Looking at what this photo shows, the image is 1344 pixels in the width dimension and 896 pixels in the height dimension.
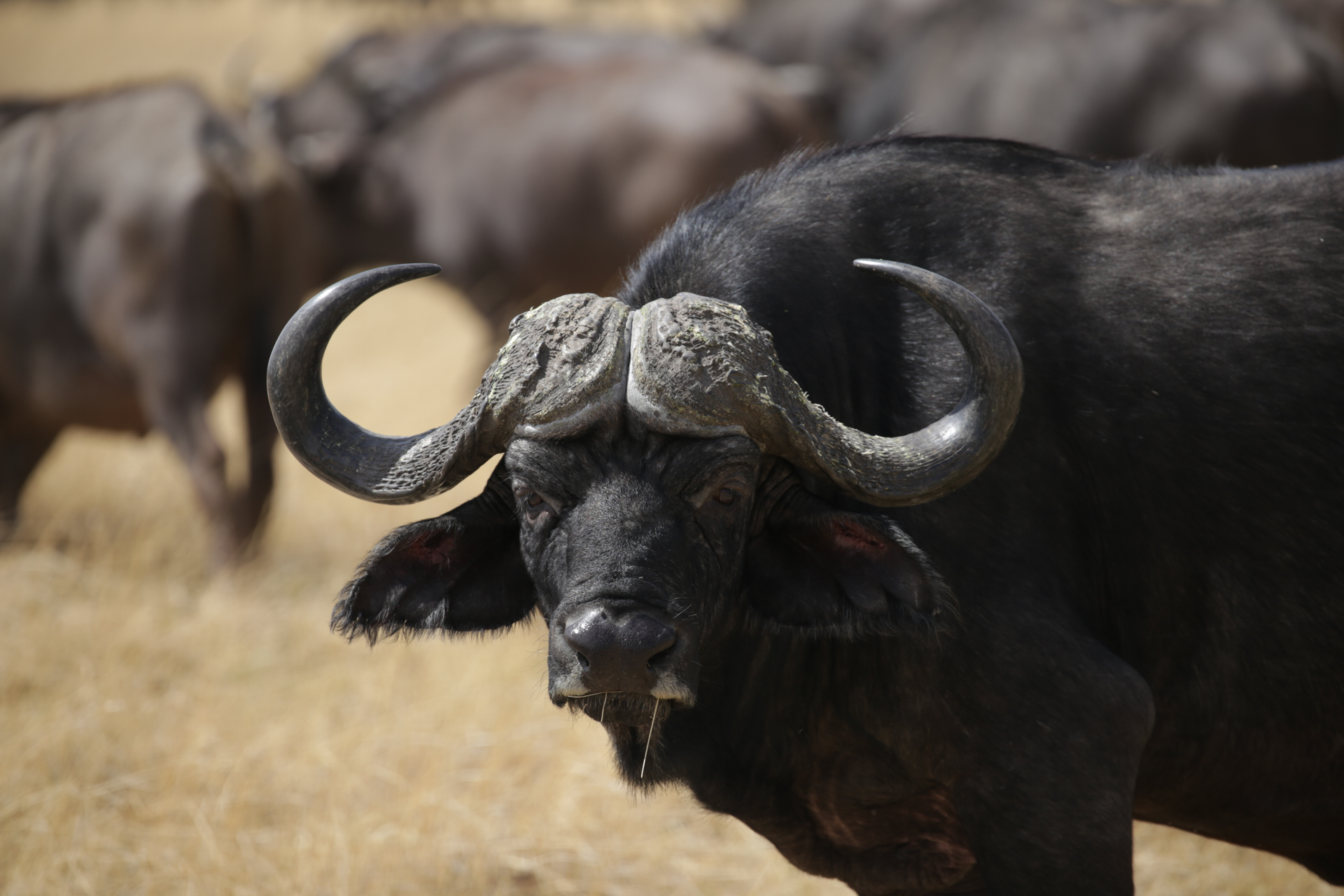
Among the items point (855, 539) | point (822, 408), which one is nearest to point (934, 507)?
point (855, 539)

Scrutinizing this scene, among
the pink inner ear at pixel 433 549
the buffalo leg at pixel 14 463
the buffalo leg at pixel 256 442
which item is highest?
the pink inner ear at pixel 433 549

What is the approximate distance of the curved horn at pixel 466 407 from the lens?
2.63m

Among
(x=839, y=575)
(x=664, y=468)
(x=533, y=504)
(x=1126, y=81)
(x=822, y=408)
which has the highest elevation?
(x=822, y=408)

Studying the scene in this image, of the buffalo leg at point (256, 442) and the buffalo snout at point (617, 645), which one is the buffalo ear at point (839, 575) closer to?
the buffalo snout at point (617, 645)

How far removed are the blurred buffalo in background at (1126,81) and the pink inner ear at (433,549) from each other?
4.85 metres

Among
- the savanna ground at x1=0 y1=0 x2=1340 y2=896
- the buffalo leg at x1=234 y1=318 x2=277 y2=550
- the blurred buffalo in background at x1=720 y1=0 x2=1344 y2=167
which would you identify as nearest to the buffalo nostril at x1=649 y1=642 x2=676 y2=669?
the savanna ground at x1=0 y1=0 x2=1340 y2=896

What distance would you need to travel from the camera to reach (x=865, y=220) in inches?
123

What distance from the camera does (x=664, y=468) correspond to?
2645mm

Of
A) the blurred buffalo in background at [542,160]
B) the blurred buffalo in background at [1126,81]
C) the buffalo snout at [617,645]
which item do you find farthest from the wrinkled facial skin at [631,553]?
the blurred buffalo in background at [542,160]

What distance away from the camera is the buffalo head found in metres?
2.54

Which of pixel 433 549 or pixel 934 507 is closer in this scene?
pixel 934 507

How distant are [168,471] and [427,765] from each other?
18.6ft

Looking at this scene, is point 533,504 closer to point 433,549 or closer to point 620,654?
point 433,549

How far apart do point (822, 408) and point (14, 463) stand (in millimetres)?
7199
